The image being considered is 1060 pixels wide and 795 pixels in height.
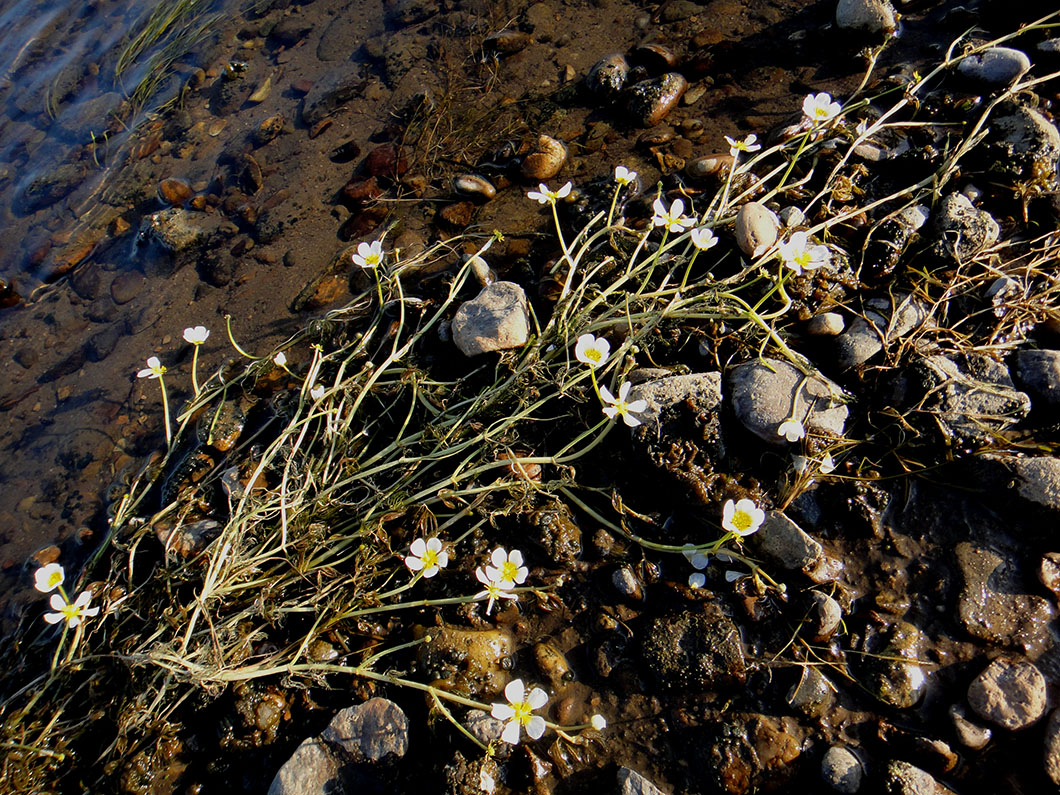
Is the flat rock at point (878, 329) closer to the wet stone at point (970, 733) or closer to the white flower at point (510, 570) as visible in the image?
the wet stone at point (970, 733)

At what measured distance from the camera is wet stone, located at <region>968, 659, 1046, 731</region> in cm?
229

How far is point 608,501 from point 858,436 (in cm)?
120

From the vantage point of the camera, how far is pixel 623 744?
8.24 feet

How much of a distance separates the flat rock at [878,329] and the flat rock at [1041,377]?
468mm

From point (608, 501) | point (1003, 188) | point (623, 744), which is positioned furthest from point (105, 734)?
point (1003, 188)

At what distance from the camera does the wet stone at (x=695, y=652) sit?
2518 mm

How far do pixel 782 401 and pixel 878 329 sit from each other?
71 cm

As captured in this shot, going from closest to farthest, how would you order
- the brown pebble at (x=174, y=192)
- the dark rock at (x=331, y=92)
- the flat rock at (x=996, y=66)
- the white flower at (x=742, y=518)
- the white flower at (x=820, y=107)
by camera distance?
the white flower at (x=742, y=518) < the white flower at (x=820, y=107) < the flat rock at (x=996, y=66) < the brown pebble at (x=174, y=192) < the dark rock at (x=331, y=92)

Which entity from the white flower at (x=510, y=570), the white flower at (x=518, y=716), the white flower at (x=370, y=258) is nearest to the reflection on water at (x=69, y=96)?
the white flower at (x=370, y=258)

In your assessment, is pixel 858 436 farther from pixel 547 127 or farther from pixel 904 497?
pixel 547 127

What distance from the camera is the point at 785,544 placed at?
2.67 m

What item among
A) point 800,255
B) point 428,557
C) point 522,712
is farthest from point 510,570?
point 800,255

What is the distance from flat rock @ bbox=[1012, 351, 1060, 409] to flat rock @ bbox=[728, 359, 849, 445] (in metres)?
0.81

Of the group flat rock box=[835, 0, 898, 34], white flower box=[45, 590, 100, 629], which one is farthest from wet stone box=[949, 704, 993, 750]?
flat rock box=[835, 0, 898, 34]
